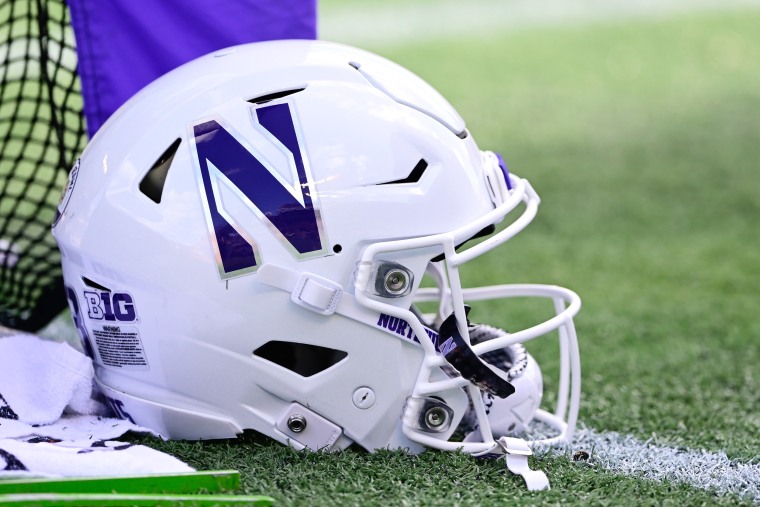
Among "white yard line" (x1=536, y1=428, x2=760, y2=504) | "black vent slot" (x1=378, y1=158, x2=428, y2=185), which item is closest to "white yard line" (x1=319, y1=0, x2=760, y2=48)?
"white yard line" (x1=536, y1=428, x2=760, y2=504)

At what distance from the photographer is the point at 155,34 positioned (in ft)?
9.17

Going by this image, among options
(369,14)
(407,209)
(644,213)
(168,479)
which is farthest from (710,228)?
(369,14)

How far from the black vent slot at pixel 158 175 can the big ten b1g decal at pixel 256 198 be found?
8 centimetres

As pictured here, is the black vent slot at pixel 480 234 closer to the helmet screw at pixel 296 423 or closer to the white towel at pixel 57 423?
the helmet screw at pixel 296 423

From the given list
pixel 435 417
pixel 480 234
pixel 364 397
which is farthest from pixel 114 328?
pixel 480 234

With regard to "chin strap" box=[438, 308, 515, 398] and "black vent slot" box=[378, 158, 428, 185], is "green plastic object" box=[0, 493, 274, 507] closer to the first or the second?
Answer: "chin strap" box=[438, 308, 515, 398]

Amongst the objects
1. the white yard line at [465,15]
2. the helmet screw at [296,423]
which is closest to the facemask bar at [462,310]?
the helmet screw at [296,423]

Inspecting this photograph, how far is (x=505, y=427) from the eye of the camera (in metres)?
2.39

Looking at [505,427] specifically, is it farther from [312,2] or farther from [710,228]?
[710,228]

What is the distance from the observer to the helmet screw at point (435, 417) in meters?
2.18

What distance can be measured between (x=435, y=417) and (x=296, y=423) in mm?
305

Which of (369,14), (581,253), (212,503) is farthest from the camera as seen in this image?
(369,14)

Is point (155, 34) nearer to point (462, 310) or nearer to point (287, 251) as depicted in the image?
point (287, 251)

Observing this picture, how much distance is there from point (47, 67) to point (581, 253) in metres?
2.42
